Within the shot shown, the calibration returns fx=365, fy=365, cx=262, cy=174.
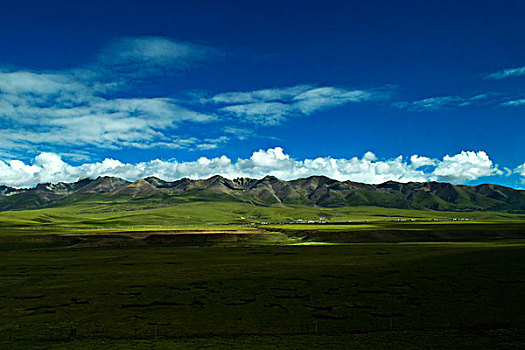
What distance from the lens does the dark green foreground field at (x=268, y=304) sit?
111 ft

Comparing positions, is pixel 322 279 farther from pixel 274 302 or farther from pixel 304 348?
pixel 304 348

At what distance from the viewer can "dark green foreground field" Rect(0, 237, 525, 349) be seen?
34.0 meters

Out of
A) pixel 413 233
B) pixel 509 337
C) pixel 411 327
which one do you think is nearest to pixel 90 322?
pixel 411 327

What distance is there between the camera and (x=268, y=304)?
148ft

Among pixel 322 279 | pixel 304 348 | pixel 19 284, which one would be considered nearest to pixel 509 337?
pixel 304 348

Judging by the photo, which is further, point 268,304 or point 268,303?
point 268,303

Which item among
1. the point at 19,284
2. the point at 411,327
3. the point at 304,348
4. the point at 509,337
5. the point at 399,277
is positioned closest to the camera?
the point at 304,348

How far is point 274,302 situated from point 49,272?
4541 cm

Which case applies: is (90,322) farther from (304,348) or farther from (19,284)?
(19,284)

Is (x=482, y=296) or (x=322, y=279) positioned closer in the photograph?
(x=482, y=296)

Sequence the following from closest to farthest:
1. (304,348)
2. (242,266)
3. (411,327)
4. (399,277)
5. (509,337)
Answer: (304,348), (509,337), (411,327), (399,277), (242,266)

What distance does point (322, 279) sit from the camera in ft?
194

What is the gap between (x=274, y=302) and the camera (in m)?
46.1

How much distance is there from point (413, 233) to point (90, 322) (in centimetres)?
13207
